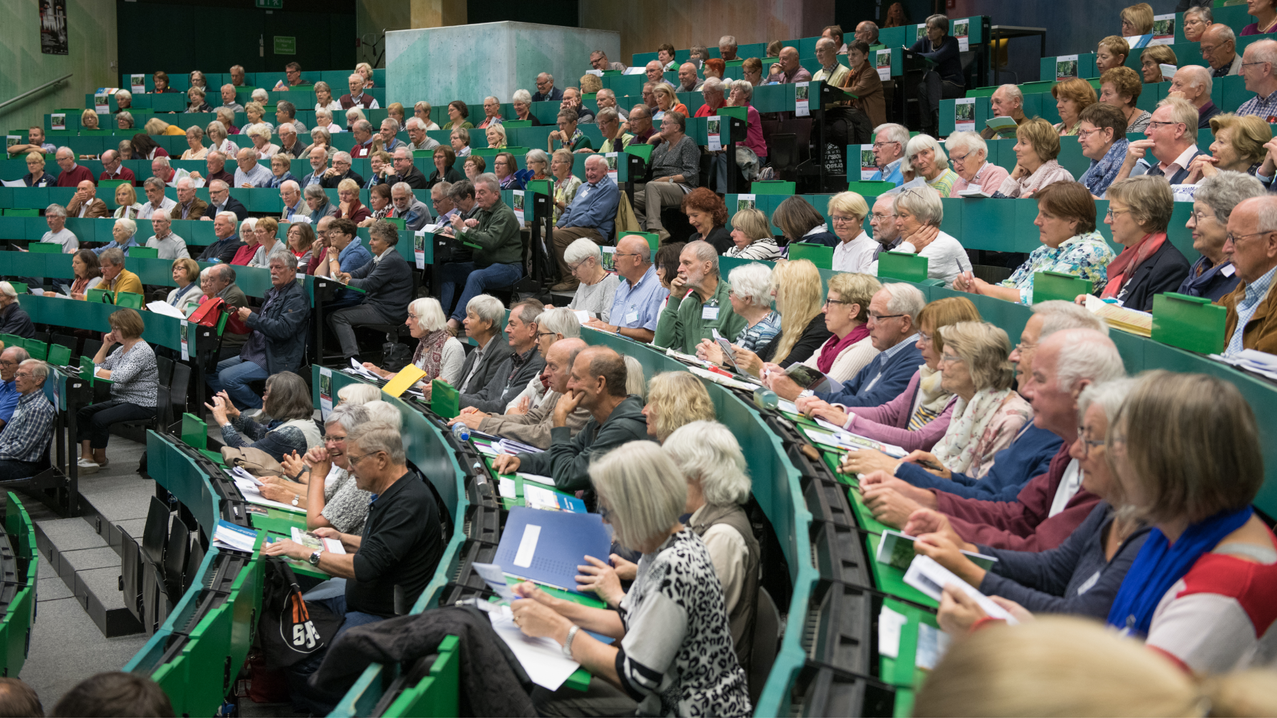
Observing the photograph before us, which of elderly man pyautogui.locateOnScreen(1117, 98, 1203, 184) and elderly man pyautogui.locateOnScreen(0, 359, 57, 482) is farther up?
elderly man pyautogui.locateOnScreen(1117, 98, 1203, 184)

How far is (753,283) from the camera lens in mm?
4551

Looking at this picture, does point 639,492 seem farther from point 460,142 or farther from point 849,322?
point 460,142

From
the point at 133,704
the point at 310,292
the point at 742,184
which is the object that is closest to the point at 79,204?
the point at 310,292

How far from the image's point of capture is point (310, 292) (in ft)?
24.8

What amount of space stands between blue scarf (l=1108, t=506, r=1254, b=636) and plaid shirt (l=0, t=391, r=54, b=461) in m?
6.51

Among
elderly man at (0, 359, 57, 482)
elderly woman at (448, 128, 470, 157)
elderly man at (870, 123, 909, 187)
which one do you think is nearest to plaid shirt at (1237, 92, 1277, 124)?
elderly man at (870, 123, 909, 187)

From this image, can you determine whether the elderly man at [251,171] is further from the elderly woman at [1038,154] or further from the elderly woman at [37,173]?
the elderly woman at [1038,154]

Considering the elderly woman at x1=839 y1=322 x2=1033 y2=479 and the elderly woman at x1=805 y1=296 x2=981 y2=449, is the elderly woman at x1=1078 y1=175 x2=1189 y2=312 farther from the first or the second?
the elderly woman at x1=839 y1=322 x2=1033 y2=479

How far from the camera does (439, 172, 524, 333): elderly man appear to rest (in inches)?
292

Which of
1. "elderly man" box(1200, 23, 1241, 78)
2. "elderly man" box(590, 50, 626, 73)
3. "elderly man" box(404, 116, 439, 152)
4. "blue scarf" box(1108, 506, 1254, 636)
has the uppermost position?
"elderly man" box(590, 50, 626, 73)

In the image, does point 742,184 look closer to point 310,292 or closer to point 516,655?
point 310,292

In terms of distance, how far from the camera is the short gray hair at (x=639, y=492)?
2.25m

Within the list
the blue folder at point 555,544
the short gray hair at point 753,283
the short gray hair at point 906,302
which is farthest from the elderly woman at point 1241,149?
the blue folder at point 555,544

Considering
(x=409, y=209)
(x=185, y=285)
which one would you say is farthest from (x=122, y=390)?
(x=409, y=209)
